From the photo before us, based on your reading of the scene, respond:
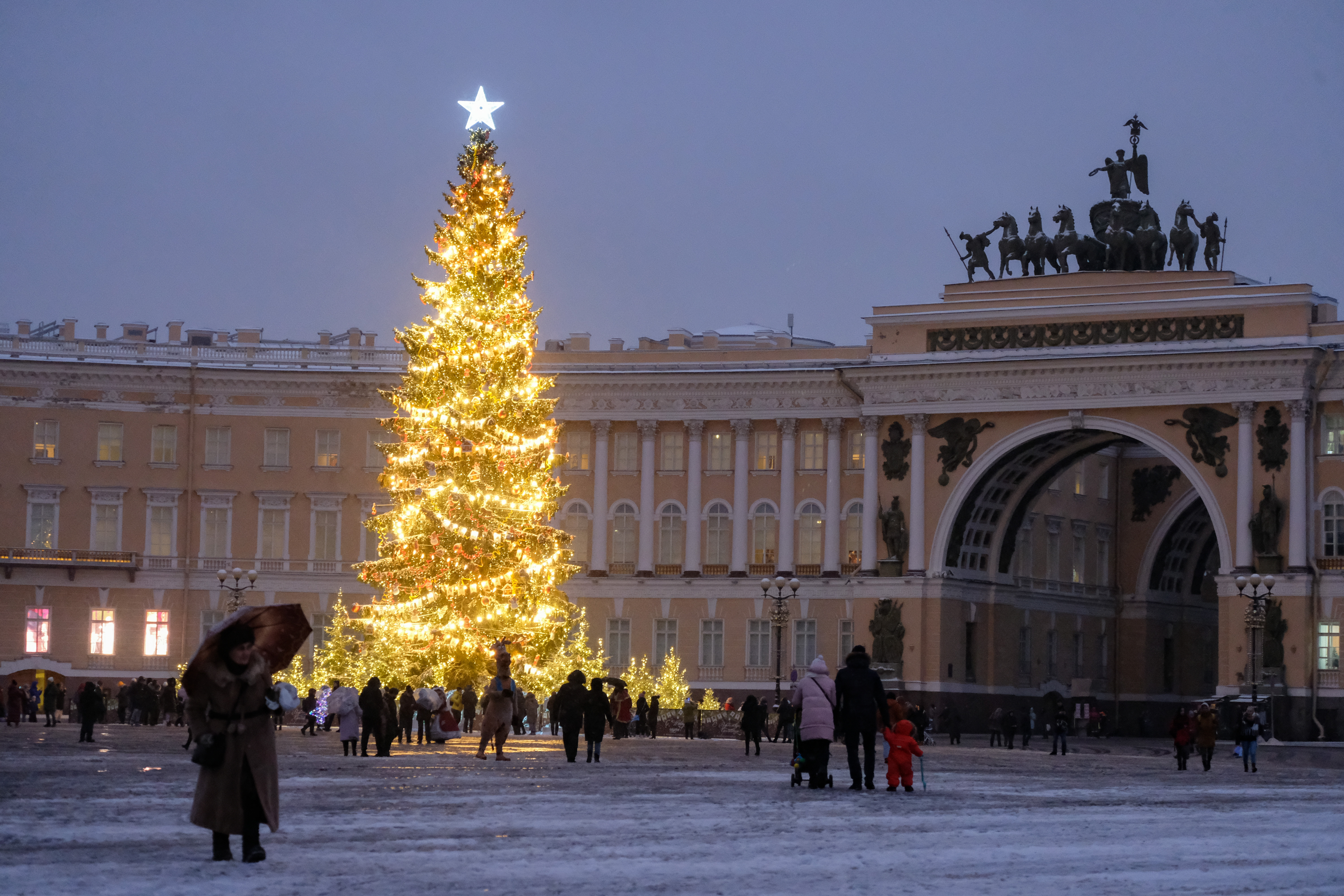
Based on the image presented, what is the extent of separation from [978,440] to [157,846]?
167 feet

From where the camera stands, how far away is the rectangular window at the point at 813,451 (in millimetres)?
68000

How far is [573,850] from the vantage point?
16.8m

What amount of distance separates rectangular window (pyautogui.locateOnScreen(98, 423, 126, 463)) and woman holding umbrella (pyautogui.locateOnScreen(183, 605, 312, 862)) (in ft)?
179

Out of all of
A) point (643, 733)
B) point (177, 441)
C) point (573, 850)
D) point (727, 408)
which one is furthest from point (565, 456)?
point (573, 850)

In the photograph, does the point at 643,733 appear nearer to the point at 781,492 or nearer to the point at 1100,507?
the point at 781,492

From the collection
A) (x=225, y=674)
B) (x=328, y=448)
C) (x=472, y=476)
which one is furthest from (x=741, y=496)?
(x=225, y=674)

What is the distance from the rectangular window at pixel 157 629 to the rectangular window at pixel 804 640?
63.9ft

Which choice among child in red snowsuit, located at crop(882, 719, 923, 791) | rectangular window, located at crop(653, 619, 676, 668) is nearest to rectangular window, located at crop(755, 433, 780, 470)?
rectangular window, located at crop(653, 619, 676, 668)

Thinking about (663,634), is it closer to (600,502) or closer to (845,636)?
(600,502)

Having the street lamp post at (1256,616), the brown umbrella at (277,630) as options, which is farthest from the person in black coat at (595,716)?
the street lamp post at (1256,616)

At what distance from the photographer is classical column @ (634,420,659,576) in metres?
68.8

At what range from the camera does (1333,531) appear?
6078 cm

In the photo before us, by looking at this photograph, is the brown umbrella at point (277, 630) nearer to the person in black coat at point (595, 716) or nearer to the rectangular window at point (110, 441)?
the person in black coat at point (595, 716)

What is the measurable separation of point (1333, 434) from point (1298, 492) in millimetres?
2034
